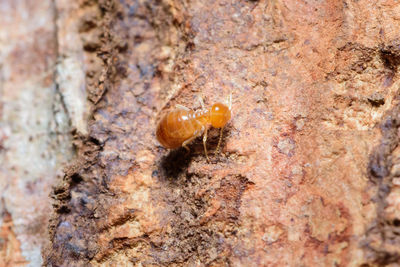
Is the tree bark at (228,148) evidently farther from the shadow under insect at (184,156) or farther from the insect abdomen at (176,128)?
the insect abdomen at (176,128)

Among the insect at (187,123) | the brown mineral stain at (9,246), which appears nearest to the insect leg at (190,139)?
the insect at (187,123)

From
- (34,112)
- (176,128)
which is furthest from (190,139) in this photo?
(34,112)

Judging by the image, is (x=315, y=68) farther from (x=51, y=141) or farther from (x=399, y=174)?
(x=51, y=141)

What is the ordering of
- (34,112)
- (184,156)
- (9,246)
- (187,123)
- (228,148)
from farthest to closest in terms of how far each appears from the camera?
(34,112) < (9,246) < (184,156) < (187,123) < (228,148)

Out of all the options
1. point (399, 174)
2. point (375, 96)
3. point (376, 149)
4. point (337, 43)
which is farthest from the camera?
point (337, 43)

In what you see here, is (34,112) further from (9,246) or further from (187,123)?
(187,123)

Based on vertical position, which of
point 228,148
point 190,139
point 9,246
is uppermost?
point 228,148

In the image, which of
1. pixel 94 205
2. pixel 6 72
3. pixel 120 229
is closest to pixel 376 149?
pixel 120 229

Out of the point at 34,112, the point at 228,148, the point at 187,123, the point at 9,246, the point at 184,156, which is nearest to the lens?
the point at 228,148
